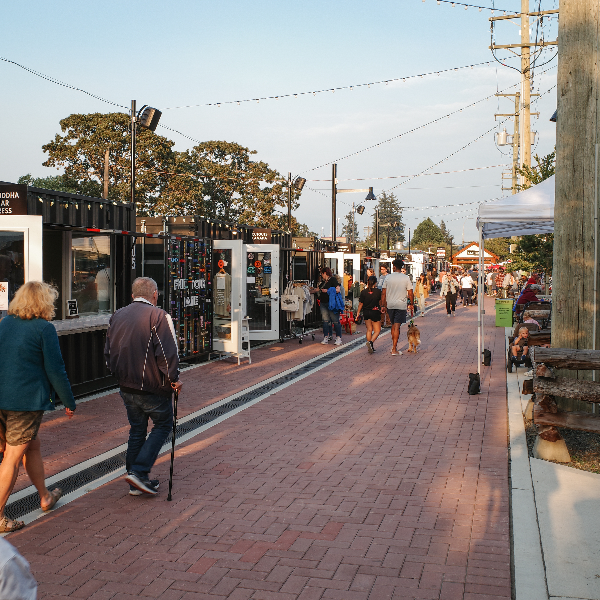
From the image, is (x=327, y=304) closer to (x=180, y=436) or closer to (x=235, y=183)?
(x=180, y=436)

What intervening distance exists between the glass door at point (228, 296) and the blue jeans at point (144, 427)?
7626 mm

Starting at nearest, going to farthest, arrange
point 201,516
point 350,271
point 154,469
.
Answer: point 201,516 < point 154,469 < point 350,271

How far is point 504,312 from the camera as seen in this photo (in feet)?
66.6

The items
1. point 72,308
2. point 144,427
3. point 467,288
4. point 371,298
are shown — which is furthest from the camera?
point 467,288

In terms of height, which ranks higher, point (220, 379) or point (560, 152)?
point (560, 152)

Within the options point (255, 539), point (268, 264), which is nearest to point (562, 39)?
point (255, 539)

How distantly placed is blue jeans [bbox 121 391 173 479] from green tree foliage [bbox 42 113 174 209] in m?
34.5

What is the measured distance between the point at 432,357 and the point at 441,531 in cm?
959

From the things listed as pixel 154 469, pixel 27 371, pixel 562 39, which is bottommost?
pixel 154 469

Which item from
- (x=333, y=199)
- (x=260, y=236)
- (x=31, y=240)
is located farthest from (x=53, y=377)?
(x=333, y=199)

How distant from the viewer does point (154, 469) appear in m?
6.53

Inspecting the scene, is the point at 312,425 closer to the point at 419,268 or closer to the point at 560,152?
the point at 560,152

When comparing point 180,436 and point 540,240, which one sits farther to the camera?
point 540,240

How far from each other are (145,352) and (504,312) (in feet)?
53.6
